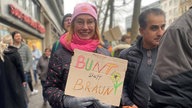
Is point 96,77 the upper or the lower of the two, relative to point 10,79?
upper

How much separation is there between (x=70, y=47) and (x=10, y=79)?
2.75 metres

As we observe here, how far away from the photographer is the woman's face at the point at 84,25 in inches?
104

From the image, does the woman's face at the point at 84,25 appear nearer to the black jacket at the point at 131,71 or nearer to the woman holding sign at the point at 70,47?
the woman holding sign at the point at 70,47

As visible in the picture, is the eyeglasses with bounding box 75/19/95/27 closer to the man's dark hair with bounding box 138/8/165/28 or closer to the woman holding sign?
the woman holding sign

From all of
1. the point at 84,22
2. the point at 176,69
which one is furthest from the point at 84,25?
the point at 176,69

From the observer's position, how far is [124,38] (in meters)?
7.24

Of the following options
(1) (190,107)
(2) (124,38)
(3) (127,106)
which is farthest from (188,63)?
(2) (124,38)

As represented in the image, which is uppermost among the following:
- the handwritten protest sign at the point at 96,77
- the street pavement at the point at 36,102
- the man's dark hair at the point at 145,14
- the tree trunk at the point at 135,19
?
the tree trunk at the point at 135,19

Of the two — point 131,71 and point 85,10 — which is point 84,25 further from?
point 131,71

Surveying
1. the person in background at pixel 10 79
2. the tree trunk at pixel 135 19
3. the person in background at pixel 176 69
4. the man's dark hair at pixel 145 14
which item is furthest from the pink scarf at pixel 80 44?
the tree trunk at pixel 135 19

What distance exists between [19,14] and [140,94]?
13.0 metres

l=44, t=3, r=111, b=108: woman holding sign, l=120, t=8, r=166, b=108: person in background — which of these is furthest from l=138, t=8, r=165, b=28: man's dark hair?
l=44, t=3, r=111, b=108: woman holding sign

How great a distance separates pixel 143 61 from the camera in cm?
282

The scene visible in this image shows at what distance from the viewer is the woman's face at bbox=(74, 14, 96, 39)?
2.63 meters
